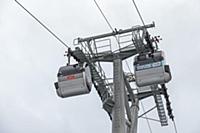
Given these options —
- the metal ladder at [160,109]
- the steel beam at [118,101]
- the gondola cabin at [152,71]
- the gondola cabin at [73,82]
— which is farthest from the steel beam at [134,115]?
the gondola cabin at [73,82]

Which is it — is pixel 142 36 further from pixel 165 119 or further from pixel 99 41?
pixel 165 119

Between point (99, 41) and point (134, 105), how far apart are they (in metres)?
3.24

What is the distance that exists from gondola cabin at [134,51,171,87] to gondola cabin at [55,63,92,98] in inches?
58.9

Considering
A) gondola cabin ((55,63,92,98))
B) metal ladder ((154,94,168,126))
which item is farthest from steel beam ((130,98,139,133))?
gondola cabin ((55,63,92,98))

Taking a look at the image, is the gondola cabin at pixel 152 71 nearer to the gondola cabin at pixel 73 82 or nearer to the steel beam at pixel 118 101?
the steel beam at pixel 118 101

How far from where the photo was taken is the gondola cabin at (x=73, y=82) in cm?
1585

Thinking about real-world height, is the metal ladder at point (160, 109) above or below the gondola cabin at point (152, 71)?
below

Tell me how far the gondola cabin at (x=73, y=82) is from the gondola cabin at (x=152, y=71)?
149cm

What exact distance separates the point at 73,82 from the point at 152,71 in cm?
233

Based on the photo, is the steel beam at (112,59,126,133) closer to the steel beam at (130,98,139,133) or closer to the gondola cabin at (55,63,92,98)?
the gondola cabin at (55,63,92,98)

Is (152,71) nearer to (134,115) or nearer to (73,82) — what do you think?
(73,82)

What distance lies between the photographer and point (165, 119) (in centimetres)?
2084

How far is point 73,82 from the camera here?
15945 millimetres

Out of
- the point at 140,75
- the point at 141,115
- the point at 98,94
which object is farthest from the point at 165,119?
the point at 140,75
